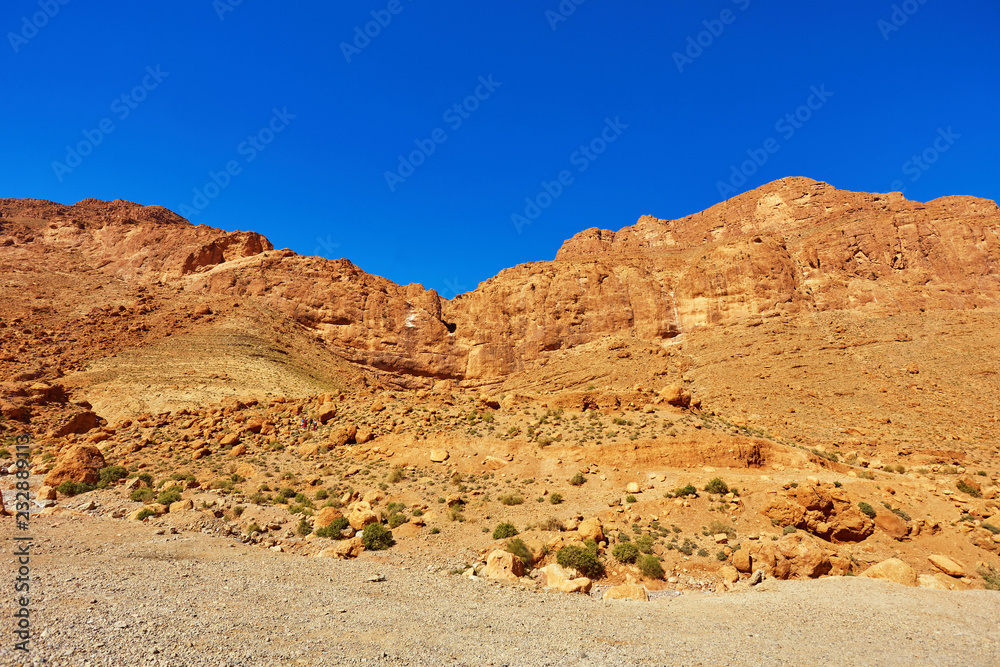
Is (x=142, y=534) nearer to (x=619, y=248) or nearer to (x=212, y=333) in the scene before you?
(x=212, y=333)

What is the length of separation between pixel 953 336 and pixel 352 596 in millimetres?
58303

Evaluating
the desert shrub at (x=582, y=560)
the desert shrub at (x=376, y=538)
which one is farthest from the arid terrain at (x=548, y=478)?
the desert shrub at (x=376, y=538)

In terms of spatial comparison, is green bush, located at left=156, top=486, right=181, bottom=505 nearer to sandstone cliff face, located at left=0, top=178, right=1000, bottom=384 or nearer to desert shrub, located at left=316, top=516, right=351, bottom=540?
desert shrub, located at left=316, top=516, right=351, bottom=540

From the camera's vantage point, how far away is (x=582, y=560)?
464 inches

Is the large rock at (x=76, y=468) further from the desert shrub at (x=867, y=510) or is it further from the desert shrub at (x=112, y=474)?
the desert shrub at (x=867, y=510)

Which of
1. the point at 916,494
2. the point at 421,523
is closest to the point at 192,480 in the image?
the point at 421,523

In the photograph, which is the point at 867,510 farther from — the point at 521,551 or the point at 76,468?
the point at 76,468

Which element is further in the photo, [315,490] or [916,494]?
[315,490]

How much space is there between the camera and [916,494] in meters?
17.2

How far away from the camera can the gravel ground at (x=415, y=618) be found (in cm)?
643

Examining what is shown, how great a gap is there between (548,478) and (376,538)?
7273 mm

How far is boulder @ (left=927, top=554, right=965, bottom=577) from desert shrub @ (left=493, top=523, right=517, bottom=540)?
1197 centimetres

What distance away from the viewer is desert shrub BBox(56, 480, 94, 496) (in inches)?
693

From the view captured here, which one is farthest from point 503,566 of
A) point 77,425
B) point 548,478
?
point 77,425
